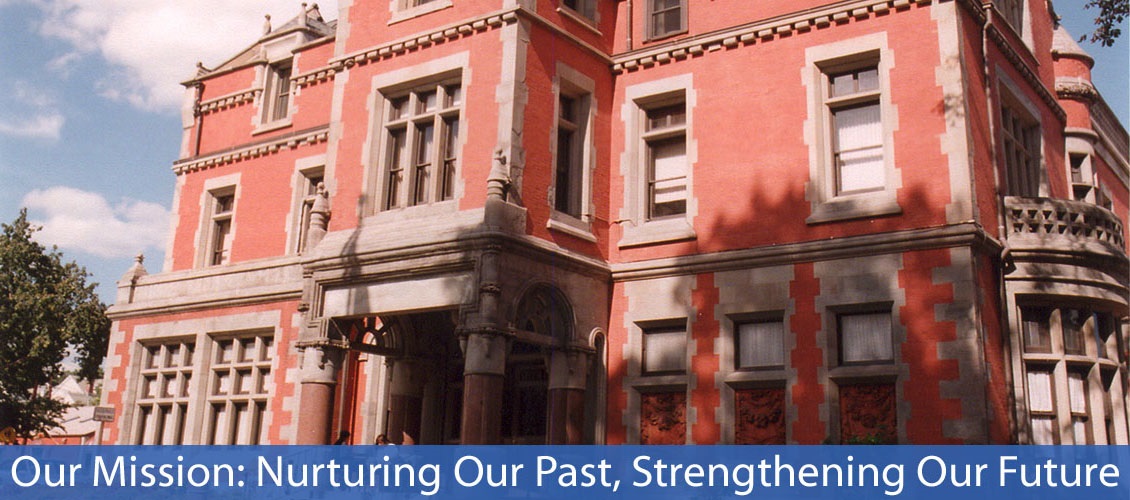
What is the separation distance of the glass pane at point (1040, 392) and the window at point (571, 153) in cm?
713

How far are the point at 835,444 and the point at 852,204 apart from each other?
11.6ft

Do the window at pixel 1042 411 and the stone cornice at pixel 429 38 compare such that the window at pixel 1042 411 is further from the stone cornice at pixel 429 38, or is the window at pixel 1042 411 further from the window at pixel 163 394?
the window at pixel 163 394

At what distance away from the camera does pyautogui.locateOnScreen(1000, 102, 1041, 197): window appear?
16.0 metres

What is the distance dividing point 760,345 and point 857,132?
353 centimetres

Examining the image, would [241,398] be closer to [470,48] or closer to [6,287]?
[470,48]

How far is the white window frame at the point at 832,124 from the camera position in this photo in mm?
14297

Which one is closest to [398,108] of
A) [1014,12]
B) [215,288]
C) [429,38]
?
[429,38]

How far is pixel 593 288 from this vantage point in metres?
15.8

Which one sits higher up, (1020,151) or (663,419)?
(1020,151)

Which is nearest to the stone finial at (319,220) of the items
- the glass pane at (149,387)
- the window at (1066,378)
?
the glass pane at (149,387)

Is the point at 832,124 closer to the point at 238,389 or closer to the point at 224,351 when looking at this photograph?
the point at 238,389

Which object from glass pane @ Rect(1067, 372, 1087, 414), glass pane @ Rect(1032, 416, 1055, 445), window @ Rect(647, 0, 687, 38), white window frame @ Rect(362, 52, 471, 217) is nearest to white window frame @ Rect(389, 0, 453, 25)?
white window frame @ Rect(362, 52, 471, 217)

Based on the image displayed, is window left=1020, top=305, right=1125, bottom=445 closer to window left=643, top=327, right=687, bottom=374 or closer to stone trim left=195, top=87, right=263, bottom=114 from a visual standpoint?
window left=643, top=327, right=687, bottom=374

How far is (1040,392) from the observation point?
14.1 metres
